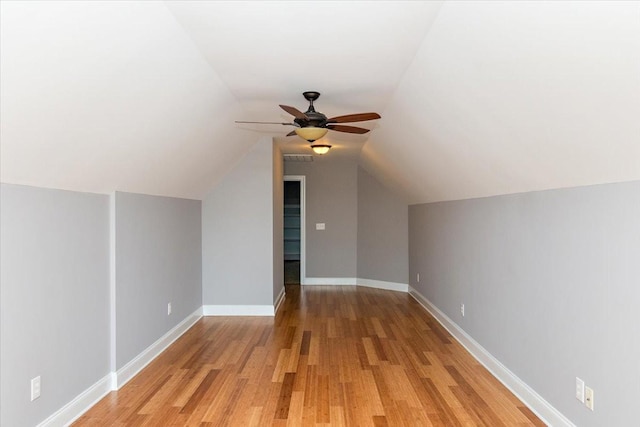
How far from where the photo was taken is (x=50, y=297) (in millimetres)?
2664

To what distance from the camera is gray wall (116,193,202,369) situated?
11.6 ft

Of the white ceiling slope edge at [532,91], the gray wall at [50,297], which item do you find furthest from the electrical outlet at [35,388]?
the white ceiling slope edge at [532,91]

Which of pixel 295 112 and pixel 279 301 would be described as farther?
pixel 279 301

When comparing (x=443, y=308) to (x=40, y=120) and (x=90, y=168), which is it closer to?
(x=90, y=168)

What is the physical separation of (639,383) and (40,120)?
119 inches

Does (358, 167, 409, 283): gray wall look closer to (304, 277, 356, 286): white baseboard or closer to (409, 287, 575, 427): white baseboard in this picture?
(304, 277, 356, 286): white baseboard

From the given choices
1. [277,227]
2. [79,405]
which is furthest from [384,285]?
[79,405]

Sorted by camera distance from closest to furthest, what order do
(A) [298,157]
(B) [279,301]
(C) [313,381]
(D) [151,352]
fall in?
(C) [313,381], (D) [151,352], (B) [279,301], (A) [298,157]

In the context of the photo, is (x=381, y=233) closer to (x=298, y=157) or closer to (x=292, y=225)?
(x=298, y=157)

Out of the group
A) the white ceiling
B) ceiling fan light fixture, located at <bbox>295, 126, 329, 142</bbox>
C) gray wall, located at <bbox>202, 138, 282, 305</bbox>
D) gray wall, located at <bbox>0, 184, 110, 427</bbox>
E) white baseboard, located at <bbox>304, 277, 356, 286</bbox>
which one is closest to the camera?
the white ceiling

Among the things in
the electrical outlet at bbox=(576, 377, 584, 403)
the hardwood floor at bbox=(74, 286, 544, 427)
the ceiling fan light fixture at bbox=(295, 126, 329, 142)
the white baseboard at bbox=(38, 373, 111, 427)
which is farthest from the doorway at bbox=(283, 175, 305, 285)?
the electrical outlet at bbox=(576, 377, 584, 403)

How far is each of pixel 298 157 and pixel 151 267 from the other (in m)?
3.85

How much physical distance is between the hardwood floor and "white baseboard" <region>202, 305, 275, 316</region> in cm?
33

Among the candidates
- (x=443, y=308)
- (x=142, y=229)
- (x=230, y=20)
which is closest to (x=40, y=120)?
(x=230, y=20)
